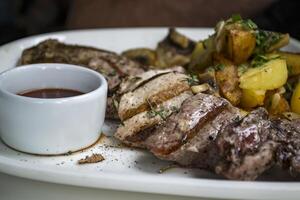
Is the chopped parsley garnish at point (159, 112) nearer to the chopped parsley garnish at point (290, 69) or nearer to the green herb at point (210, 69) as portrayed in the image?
the green herb at point (210, 69)

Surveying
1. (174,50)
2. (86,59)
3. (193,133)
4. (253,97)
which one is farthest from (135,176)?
(174,50)

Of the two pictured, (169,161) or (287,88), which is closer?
(169,161)

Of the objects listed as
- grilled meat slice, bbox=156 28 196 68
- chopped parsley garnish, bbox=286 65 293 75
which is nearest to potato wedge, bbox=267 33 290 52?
chopped parsley garnish, bbox=286 65 293 75

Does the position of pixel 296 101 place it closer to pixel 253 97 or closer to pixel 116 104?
pixel 253 97

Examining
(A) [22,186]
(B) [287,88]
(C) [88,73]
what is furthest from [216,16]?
(A) [22,186]

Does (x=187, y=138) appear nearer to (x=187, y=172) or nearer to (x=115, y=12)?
(x=187, y=172)

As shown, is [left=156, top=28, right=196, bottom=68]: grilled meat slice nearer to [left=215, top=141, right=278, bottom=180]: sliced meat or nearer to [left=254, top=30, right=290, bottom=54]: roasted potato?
[left=254, top=30, right=290, bottom=54]: roasted potato
